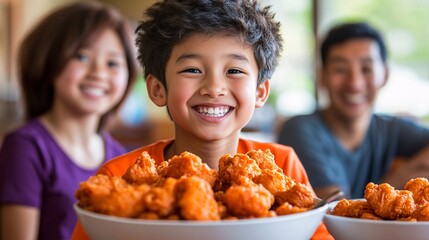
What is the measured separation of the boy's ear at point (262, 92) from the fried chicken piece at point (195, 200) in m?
0.29

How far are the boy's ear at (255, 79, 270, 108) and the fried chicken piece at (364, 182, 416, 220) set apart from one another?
0.24 m

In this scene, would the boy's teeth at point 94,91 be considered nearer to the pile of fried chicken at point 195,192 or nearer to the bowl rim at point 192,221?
the pile of fried chicken at point 195,192

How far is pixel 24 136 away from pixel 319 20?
11.4ft

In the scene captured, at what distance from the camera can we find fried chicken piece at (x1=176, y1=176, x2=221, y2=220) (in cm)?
57

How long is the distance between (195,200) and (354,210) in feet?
0.84

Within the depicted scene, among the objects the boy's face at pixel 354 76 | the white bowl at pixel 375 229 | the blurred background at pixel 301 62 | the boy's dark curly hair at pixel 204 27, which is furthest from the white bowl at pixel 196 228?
the blurred background at pixel 301 62

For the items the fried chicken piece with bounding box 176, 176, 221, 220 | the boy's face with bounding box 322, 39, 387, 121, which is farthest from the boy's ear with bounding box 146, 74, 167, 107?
the boy's face with bounding box 322, 39, 387, 121

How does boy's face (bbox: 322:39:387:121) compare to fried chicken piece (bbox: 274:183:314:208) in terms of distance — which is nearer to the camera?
fried chicken piece (bbox: 274:183:314:208)

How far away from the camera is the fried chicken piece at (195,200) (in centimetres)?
57

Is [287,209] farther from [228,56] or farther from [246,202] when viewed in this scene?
[228,56]

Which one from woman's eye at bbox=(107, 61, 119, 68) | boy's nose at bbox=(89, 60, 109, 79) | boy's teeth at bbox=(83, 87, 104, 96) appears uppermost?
woman's eye at bbox=(107, 61, 119, 68)

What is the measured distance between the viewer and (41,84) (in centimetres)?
175

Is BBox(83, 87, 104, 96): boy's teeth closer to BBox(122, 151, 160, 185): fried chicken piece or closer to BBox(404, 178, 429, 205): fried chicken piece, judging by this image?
BBox(122, 151, 160, 185): fried chicken piece

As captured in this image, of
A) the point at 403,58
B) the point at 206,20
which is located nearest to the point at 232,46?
the point at 206,20
